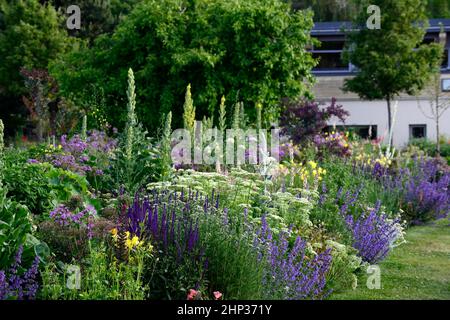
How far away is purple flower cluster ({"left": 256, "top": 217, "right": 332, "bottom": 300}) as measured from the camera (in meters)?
5.68

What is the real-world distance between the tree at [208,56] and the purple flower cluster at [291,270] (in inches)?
378

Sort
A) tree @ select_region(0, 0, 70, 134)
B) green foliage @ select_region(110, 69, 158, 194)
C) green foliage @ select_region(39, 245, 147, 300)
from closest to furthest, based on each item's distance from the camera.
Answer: green foliage @ select_region(39, 245, 147, 300) < green foliage @ select_region(110, 69, 158, 194) < tree @ select_region(0, 0, 70, 134)

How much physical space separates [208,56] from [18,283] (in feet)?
37.2

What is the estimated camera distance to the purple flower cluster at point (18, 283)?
4973mm

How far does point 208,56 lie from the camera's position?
15867 millimetres

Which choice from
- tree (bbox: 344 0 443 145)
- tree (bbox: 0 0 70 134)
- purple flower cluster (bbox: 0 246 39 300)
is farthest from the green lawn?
tree (bbox: 0 0 70 134)

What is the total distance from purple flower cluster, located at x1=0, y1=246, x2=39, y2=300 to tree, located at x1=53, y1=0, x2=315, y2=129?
10.8m

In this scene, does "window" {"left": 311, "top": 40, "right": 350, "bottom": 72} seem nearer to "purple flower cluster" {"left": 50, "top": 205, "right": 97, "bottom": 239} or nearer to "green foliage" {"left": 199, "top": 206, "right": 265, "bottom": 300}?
"purple flower cluster" {"left": 50, "top": 205, "right": 97, "bottom": 239}

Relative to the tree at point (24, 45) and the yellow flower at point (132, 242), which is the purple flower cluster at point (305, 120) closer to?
the yellow flower at point (132, 242)

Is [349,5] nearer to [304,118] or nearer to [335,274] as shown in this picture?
[304,118]

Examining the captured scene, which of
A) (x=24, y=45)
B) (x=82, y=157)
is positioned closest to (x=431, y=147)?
(x=24, y=45)

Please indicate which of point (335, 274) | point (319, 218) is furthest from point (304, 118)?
point (335, 274)

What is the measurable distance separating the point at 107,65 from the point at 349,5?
26048mm
